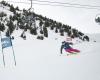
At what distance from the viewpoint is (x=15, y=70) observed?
613 inches

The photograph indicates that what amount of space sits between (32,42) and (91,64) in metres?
13.1

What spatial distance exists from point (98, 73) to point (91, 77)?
3.91 feet

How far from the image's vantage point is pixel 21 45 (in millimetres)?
26750

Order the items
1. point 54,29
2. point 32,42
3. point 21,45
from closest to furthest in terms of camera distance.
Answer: point 21,45, point 32,42, point 54,29

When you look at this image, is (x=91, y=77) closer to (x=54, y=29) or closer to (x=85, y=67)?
(x=85, y=67)

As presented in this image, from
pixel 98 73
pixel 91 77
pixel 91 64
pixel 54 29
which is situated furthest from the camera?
pixel 54 29

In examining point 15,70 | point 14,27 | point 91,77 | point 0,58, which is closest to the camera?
point 91,77

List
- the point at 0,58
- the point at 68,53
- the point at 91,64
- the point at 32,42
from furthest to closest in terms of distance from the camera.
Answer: the point at 32,42
the point at 68,53
the point at 0,58
the point at 91,64

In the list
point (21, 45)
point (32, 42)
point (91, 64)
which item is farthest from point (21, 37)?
point (91, 64)

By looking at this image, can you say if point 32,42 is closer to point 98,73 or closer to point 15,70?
point 15,70

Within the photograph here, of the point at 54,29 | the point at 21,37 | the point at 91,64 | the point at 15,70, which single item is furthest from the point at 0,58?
the point at 54,29

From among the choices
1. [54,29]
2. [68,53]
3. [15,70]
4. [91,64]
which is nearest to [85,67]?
[91,64]

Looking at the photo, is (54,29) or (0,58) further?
(54,29)

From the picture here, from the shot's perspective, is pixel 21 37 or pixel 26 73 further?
pixel 21 37
